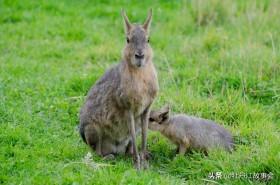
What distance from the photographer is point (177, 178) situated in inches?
223

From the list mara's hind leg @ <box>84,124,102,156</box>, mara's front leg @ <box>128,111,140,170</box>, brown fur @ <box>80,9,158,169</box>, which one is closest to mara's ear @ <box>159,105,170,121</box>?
brown fur @ <box>80,9,158,169</box>

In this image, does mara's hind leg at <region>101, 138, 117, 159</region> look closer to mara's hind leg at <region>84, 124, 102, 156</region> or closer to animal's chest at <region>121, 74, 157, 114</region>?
mara's hind leg at <region>84, 124, 102, 156</region>

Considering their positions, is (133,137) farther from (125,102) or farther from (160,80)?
(160,80)

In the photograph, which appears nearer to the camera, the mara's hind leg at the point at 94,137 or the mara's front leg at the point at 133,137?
the mara's front leg at the point at 133,137

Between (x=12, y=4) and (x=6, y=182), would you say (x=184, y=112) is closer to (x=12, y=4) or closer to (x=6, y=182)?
(x=6, y=182)

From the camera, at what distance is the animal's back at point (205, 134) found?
6.01 meters

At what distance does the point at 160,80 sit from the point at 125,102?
2077 millimetres

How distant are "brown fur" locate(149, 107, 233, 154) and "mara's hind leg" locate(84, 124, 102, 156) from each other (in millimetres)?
508

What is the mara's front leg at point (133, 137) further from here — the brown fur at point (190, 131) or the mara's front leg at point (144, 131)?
the brown fur at point (190, 131)

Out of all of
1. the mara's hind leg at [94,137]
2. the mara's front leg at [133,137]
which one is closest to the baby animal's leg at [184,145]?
the mara's front leg at [133,137]

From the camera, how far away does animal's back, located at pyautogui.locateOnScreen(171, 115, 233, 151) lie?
19.7 feet

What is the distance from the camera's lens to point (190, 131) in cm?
614

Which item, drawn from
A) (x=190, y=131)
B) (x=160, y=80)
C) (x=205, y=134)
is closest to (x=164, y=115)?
(x=190, y=131)

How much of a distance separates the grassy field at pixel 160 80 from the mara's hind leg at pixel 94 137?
0.37 ft
